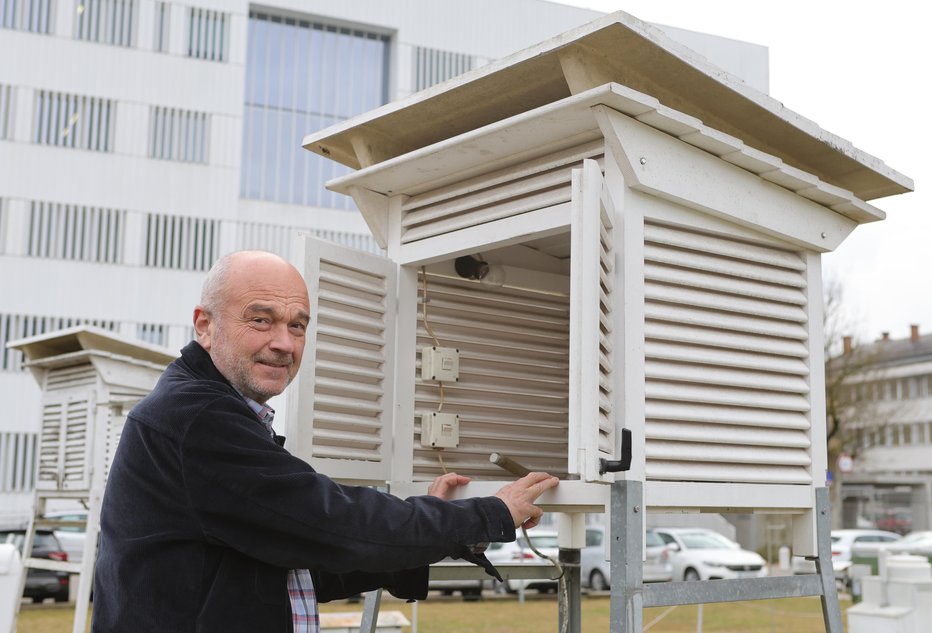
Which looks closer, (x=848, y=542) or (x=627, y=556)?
(x=627, y=556)

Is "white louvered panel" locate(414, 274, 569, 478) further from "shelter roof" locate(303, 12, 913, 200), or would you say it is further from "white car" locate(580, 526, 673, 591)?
"white car" locate(580, 526, 673, 591)

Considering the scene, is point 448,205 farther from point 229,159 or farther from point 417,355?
point 229,159

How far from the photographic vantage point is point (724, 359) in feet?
12.1

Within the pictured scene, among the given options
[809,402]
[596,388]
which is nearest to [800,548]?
[809,402]

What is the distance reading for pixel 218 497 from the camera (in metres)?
2.48

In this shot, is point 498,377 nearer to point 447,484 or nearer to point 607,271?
point 447,484

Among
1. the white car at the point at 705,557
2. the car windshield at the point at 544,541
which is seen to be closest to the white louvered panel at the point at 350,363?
the car windshield at the point at 544,541

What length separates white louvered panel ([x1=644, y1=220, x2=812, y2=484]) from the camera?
11.5ft

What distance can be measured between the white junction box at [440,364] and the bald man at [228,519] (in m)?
1.45

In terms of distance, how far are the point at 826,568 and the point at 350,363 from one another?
199 cm

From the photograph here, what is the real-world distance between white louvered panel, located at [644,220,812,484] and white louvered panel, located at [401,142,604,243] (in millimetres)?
365

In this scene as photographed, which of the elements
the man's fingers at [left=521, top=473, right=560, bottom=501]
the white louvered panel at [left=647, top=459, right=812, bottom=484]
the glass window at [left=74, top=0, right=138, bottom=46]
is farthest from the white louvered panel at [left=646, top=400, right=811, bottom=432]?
the glass window at [left=74, top=0, right=138, bottom=46]

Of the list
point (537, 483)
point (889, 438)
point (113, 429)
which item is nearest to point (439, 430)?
point (537, 483)

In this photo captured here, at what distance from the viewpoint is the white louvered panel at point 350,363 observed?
154 inches
